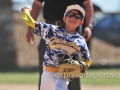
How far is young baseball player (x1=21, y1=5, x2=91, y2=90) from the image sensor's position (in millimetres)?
5207

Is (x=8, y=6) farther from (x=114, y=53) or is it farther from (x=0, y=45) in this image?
(x=114, y=53)

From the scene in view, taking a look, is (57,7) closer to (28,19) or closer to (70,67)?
(28,19)

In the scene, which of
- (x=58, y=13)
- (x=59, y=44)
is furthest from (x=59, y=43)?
(x=58, y=13)

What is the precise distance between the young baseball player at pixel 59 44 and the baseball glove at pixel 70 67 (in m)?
0.01

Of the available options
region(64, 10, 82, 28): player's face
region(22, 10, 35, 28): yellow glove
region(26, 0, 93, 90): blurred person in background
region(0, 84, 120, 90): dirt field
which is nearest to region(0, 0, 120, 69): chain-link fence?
region(0, 84, 120, 90): dirt field

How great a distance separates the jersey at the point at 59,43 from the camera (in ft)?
17.1

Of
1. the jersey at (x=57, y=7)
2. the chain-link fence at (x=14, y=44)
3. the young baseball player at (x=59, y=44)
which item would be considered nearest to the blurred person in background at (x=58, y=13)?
the jersey at (x=57, y=7)

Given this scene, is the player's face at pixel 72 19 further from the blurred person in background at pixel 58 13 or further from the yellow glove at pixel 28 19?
the blurred person in background at pixel 58 13

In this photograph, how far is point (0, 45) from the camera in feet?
47.1

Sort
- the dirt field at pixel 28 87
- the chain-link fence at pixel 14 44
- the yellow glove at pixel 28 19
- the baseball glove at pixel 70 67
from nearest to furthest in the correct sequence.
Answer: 1. the baseball glove at pixel 70 67
2. the yellow glove at pixel 28 19
3. the dirt field at pixel 28 87
4. the chain-link fence at pixel 14 44

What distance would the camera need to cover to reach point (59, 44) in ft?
17.1

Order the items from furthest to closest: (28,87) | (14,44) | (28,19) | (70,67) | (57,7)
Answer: (14,44), (28,87), (57,7), (28,19), (70,67)

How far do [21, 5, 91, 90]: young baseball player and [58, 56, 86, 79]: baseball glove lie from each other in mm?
13

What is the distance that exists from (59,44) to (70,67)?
272mm
